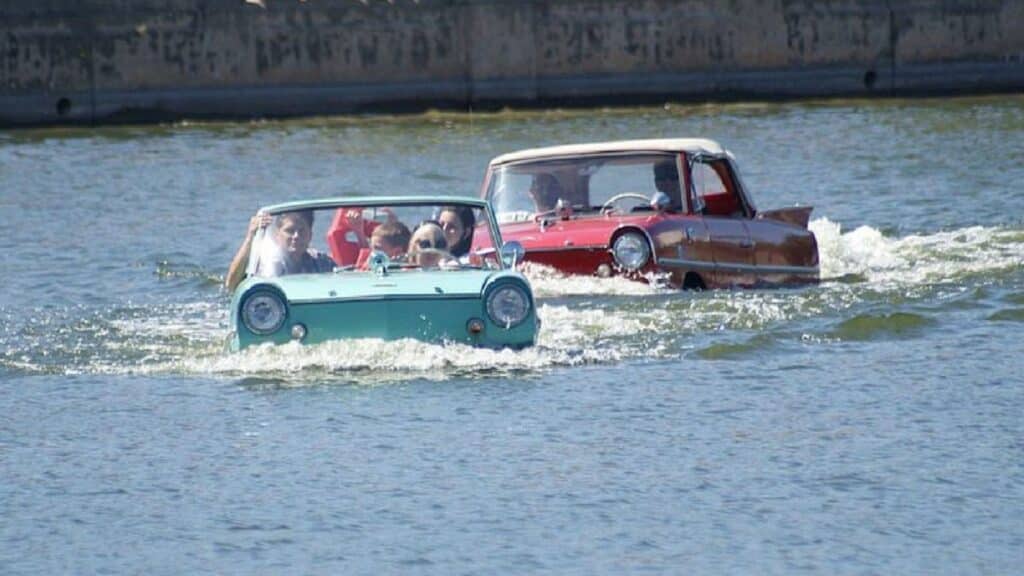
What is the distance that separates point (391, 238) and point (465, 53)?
2321 cm

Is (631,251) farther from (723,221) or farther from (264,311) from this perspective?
(264,311)

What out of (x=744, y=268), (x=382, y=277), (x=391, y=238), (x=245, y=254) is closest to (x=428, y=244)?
(x=391, y=238)

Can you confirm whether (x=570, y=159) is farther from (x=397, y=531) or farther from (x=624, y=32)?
(x=624, y=32)

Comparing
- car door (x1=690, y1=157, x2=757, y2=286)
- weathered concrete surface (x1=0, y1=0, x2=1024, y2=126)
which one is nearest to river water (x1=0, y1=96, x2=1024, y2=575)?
car door (x1=690, y1=157, x2=757, y2=286)

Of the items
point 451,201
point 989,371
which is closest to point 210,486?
point 451,201

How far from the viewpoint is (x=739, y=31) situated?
38.4 meters

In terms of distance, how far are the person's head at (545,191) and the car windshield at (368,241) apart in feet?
12.0

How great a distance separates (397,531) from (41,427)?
3510 millimetres

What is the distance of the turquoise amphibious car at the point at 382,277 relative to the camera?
555 inches

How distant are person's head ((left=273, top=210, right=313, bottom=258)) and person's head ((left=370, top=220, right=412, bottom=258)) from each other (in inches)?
16.0

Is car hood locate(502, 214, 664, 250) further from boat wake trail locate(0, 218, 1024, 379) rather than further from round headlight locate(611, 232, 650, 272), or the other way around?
boat wake trail locate(0, 218, 1024, 379)

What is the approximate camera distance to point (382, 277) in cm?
1461

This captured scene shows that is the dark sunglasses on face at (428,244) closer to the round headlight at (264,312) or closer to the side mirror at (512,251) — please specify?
the side mirror at (512,251)

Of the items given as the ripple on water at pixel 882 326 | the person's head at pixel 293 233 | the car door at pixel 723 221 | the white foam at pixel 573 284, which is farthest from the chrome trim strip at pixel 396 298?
the car door at pixel 723 221
